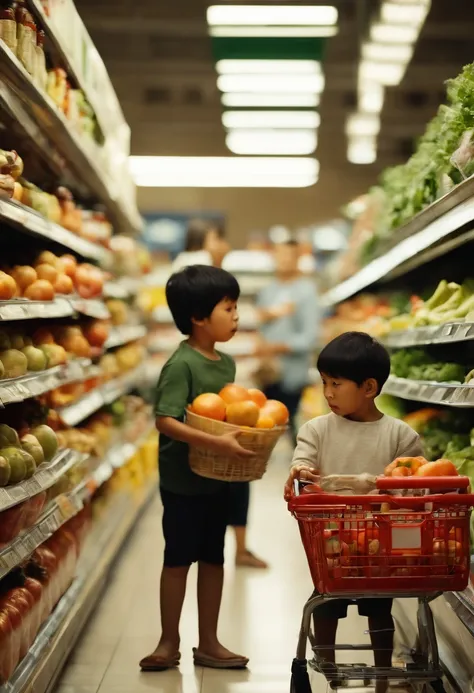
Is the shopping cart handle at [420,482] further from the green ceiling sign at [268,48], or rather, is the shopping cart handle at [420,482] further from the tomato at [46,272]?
the green ceiling sign at [268,48]

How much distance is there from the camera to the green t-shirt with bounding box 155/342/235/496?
11.8 feet

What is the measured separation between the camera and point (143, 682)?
3.57m

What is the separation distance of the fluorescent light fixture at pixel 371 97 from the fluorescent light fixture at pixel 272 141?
34.2 inches

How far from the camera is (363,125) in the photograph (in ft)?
39.5

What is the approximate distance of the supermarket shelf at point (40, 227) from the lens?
326 centimetres

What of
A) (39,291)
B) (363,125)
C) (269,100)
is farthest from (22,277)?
(363,125)

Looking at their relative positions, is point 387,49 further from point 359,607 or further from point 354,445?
point 359,607

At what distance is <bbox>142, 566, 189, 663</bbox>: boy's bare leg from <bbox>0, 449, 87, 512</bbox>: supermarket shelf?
56cm

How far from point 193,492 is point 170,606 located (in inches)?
17.2

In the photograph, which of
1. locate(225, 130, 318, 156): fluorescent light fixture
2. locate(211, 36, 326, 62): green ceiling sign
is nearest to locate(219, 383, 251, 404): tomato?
locate(211, 36, 326, 62): green ceiling sign

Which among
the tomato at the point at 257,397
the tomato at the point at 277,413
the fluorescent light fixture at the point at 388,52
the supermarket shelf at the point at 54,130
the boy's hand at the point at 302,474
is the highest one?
the fluorescent light fixture at the point at 388,52

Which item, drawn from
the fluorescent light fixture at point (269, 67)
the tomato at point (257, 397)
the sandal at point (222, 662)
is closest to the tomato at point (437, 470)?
the tomato at point (257, 397)

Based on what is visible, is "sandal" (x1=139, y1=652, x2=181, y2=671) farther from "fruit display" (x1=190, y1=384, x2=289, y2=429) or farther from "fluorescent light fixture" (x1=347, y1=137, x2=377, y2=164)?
"fluorescent light fixture" (x1=347, y1=137, x2=377, y2=164)

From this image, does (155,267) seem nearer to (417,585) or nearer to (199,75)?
(199,75)
